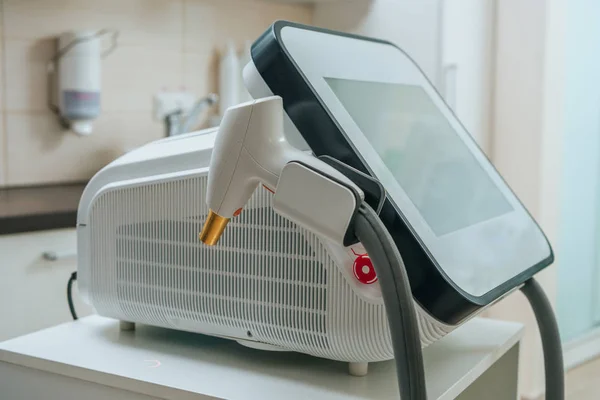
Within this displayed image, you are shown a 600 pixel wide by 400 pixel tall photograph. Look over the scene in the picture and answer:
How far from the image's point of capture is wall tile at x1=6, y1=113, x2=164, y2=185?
73.9 inches

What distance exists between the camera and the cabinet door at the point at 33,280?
4.85 ft

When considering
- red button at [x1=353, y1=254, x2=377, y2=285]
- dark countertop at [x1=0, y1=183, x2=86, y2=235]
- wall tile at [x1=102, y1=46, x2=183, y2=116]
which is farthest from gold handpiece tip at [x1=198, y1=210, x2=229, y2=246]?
wall tile at [x1=102, y1=46, x2=183, y2=116]

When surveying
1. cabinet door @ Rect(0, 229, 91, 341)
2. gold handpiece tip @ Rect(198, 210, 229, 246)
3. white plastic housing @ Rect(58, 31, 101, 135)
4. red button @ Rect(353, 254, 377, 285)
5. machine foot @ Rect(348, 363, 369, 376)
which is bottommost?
cabinet door @ Rect(0, 229, 91, 341)

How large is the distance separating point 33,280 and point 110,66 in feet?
2.58

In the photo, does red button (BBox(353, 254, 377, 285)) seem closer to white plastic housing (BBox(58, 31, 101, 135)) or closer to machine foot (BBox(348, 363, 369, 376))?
machine foot (BBox(348, 363, 369, 376))

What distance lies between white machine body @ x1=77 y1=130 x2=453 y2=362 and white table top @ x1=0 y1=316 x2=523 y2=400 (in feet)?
0.09

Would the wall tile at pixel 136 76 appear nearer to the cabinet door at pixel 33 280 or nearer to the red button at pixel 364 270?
the cabinet door at pixel 33 280

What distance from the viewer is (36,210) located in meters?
1.53

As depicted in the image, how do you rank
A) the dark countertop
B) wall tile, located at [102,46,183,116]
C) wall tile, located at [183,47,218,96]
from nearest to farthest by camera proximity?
the dark countertop, wall tile, located at [102,46,183,116], wall tile, located at [183,47,218,96]

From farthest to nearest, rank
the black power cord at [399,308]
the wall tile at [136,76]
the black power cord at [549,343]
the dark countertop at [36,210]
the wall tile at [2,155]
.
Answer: the wall tile at [136,76]
the wall tile at [2,155]
the dark countertop at [36,210]
the black power cord at [549,343]
the black power cord at [399,308]

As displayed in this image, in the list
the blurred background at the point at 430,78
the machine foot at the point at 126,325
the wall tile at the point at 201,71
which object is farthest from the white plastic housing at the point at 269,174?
the wall tile at the point at 201,71

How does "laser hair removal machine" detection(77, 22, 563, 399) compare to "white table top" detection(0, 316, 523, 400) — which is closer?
"laser hair removal machine" detection(77, 22, 563, 399)

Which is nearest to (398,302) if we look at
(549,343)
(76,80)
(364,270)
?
(364,270)

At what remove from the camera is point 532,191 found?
2256 mm
